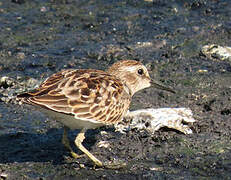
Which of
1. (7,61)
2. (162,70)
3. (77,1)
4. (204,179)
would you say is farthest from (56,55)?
Answer: (204,179)

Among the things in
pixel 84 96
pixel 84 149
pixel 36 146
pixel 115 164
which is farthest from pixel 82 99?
pixel 36 146

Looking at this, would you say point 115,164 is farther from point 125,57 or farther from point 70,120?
point 125,57

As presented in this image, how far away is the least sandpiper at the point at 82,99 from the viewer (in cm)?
591

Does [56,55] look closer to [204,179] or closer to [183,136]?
[183,136]

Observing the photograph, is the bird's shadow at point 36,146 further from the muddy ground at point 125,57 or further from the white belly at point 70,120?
the white belly at point 70,120

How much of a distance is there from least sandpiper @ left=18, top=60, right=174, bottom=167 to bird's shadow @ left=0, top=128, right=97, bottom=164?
0.23 metres

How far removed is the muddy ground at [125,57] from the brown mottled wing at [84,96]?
0.63m

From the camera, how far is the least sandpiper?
5906mm

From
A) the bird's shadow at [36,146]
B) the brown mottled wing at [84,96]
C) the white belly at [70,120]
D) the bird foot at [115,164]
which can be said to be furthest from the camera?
the bird's shadow at [36,146]

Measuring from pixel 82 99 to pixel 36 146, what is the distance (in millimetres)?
1188

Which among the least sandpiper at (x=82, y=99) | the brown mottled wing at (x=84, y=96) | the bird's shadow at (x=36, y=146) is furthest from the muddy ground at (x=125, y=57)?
the brown mottled wing at (x=84, y=96)

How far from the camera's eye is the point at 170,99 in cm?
820

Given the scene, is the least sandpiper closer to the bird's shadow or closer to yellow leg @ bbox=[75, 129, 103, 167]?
yellow leg @ bbox=[75, 129, 103, 167]

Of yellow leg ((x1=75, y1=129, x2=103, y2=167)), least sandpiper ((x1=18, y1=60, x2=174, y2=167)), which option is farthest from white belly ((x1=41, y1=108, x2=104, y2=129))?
yellow leg ((x1=75, y1=129, x2=103, y2=167))
